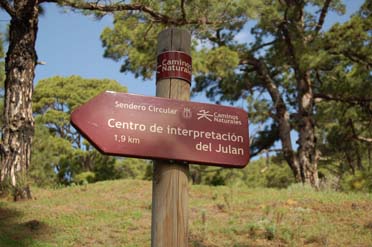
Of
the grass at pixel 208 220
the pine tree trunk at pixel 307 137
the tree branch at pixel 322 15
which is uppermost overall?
the tree branch at pixel 322 15

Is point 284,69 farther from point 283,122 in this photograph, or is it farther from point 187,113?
point 187,113

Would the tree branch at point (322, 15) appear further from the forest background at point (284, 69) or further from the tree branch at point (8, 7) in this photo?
the tree branch at point (8, 7)

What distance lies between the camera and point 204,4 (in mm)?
9383

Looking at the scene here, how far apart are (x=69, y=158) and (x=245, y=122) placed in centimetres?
2109

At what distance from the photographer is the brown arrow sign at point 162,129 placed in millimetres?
2246

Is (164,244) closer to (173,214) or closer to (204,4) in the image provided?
(173,214)

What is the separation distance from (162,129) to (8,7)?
A: 23.1 ft

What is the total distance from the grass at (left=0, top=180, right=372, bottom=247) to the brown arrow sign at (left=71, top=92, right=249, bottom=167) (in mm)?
3186

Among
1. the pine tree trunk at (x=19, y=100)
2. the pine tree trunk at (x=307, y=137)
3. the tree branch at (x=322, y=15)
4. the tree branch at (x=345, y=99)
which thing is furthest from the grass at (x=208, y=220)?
the tree branch at (x=322, y=15)

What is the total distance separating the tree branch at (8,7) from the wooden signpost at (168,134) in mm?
6718

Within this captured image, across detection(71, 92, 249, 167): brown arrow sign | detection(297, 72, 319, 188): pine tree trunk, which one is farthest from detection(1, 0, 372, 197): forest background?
detection(71, 92, 249, 167): brown arrow sign

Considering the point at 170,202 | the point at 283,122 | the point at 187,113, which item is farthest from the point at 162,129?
the point at 283,122

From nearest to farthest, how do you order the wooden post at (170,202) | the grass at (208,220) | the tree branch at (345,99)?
the wooden post at (170,202) < the grass at (208,220) < the tree branch at (345,99)

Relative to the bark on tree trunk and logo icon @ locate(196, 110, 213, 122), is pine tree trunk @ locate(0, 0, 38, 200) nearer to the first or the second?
logo icon @ locate(196, 110, 213, 122)
